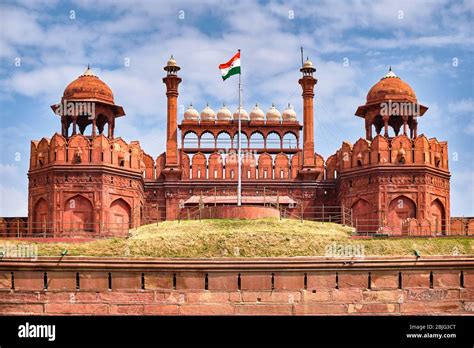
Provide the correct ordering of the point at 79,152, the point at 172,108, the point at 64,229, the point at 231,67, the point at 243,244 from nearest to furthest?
the point at 243,244, the point at 231,67, the point at 64,229, the point at 79,152, the point at 172,108

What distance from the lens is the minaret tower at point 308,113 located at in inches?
1923

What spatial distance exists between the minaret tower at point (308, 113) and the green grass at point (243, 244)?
10352mm

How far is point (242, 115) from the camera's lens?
50625mm

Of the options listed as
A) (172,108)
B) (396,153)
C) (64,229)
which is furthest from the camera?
(172,108)

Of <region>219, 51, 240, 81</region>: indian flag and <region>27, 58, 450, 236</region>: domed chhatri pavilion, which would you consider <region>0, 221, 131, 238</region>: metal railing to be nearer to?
<region>27, 58, 450, 236</region>: domed chhatri pavilion

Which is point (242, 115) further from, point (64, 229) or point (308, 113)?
point (64, 229)

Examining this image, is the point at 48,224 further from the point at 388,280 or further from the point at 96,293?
the point at 388,280

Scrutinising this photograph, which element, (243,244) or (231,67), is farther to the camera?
(231,67)

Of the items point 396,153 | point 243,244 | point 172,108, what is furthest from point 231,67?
point 243,244

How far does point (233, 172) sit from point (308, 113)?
15.3 ft

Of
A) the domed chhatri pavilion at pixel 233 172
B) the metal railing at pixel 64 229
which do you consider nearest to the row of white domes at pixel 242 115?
the domed chhatri pavilion at pixel 233 172

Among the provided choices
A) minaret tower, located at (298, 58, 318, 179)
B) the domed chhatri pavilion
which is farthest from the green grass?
minaret tower, located at (298, 58, 318, 179)

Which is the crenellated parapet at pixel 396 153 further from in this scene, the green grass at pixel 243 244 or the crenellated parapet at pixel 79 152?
the crenellated parapet at pixel 79 152

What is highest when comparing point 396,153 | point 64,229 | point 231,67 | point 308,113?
point 231,67
